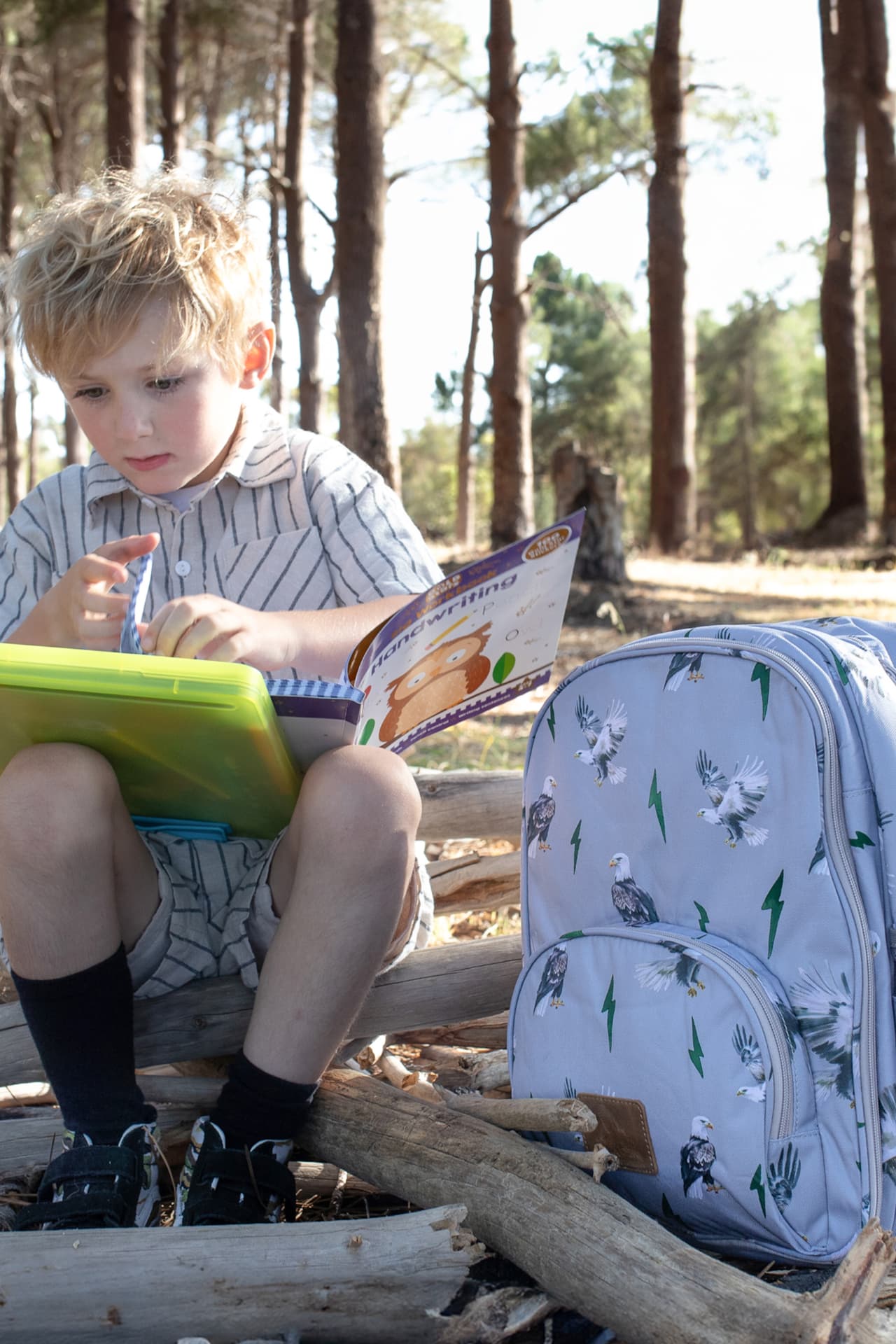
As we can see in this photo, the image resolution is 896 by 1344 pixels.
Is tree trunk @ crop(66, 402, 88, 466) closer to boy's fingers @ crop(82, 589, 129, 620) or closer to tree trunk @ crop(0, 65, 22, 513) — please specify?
tree trunk @ crop(0, 65, 22, 513)

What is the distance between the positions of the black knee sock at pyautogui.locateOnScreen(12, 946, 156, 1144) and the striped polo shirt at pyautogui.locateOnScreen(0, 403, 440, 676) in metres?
0.55

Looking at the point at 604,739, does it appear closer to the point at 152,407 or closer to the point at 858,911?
the point at 858,911

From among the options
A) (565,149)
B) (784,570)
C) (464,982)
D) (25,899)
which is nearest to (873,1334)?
(464,982)

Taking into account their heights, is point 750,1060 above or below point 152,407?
below

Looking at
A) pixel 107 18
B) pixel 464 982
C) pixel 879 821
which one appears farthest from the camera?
pixel 107 18

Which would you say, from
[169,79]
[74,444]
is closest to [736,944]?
[74,444]

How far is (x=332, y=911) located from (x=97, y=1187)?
0.35m

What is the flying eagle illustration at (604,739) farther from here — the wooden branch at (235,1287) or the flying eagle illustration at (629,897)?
the wooden branch at (235,1287)

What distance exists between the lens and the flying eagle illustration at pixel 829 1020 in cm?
109

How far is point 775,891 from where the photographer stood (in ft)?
3.78

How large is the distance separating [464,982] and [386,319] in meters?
5.74

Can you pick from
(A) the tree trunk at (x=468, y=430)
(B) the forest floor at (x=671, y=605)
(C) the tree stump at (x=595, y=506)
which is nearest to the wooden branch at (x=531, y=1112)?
(B) the forest floor at (x=671, y=605)

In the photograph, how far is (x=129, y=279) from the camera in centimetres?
143

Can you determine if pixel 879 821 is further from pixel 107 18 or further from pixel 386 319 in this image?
pixel 107 18
